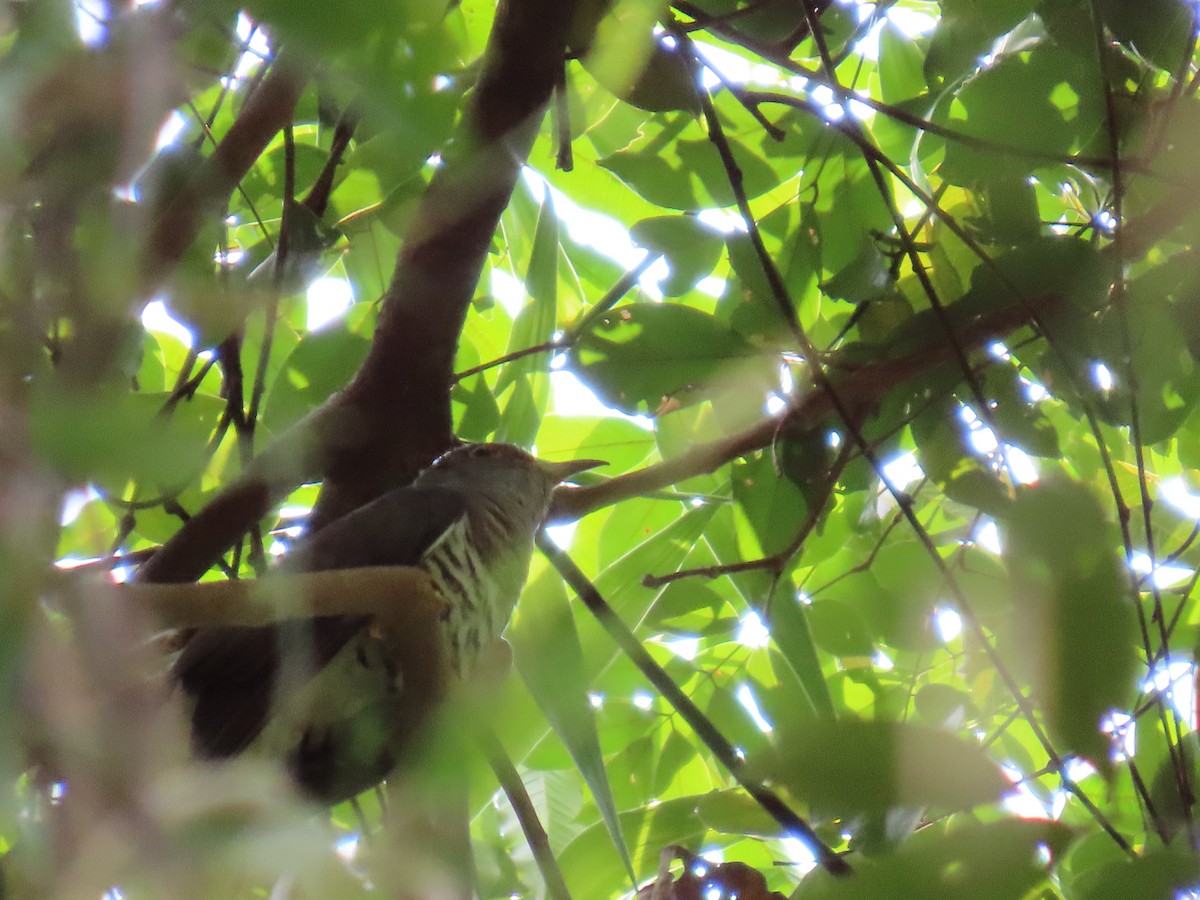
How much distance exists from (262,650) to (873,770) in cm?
121

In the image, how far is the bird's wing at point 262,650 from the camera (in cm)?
148

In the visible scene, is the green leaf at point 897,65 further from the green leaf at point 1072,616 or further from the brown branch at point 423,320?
the green leaf at point 1072,616

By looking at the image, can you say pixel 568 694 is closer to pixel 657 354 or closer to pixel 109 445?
pixel 657 354

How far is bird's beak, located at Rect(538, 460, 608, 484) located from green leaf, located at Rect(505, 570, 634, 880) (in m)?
0.48

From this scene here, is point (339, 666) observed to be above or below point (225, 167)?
below

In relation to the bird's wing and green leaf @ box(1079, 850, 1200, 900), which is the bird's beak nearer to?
the bird's wing

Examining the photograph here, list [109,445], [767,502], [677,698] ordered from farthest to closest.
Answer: [767,502] → [677,698] → [109,445]

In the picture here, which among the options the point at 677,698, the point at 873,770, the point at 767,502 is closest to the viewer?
the point at 873,770

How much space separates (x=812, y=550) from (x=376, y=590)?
83 cm

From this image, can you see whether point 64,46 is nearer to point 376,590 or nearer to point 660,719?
point 376,590

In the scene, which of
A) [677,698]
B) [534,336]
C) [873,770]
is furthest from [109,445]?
[534,336]

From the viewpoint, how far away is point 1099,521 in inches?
21.3

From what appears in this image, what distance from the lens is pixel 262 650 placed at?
1571mm

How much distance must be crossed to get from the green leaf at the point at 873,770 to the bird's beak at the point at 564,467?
150 centimetres
